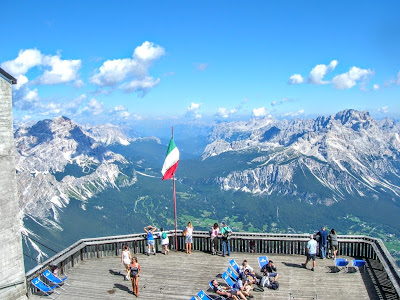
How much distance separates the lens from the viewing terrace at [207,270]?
65.6 ft

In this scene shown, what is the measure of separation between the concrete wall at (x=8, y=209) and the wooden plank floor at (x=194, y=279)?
2.28 metres

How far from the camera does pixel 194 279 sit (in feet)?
71.9

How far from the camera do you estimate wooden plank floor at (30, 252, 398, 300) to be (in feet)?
65.3

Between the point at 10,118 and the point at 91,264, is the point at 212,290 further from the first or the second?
the point at 10,118

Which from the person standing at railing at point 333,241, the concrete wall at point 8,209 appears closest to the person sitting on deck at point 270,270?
the person standing at railing at point 333,241

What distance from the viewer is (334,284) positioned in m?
20.8

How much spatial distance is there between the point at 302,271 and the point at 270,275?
2.78m

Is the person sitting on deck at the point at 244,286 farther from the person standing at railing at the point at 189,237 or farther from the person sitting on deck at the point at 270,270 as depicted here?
the person standing at railing at the point at 189,237

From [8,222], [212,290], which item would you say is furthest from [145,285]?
[8,222]

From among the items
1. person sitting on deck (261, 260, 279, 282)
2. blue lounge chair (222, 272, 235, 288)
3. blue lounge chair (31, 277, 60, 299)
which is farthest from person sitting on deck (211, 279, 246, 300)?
blue lounge chair (31, 277, 60, 299)

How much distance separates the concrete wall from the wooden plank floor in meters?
2.28

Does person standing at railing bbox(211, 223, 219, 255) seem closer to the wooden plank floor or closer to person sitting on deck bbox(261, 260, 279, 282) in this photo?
the wooden plank floor

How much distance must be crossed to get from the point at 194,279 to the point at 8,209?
11251mm

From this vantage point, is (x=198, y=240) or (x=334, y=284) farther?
(x=198, y=240)
